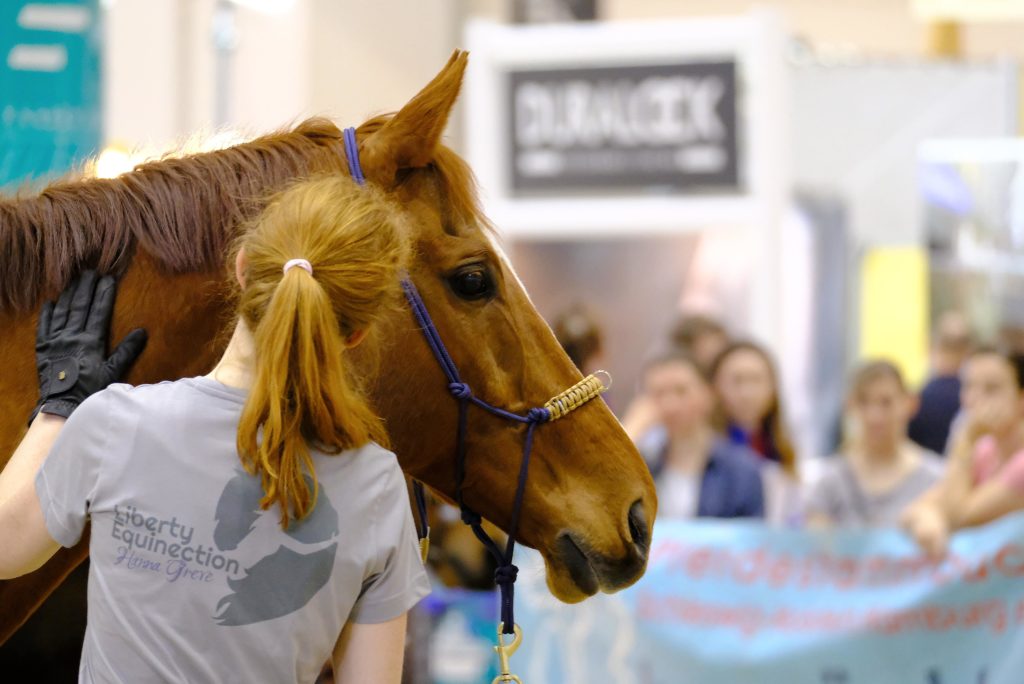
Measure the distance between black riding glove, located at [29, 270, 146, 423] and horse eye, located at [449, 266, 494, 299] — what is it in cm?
44

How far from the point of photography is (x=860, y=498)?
4.35 meters

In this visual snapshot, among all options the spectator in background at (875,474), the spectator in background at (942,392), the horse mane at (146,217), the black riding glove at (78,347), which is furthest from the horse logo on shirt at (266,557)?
the spectator in background at (942,392)

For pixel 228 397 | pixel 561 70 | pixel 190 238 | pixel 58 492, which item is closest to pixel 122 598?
pixel 58 492

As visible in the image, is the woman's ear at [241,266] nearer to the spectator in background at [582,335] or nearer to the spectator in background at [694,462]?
the spectator in background at [694,462]

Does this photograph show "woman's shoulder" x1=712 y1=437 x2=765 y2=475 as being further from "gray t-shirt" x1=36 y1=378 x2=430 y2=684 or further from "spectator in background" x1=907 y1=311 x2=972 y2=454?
"gray t-shirt" x1=36 y1=378 x2=430 y2=684

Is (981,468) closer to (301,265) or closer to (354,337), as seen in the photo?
(354,337)

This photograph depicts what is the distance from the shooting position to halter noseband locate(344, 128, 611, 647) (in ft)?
5.70

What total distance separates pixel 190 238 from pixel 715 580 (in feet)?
9.18

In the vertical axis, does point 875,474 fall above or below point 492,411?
below

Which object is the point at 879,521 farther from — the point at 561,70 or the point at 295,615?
the point at 295,615

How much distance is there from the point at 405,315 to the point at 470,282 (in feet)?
0.36

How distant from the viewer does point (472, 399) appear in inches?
70.1

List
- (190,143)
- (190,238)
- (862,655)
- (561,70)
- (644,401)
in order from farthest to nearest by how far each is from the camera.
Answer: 1. (561,70)
2. (644,401)
3. (862,655)
4. (190,143)
5. (190,238)

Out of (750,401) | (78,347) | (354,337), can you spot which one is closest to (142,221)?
(78,347)
